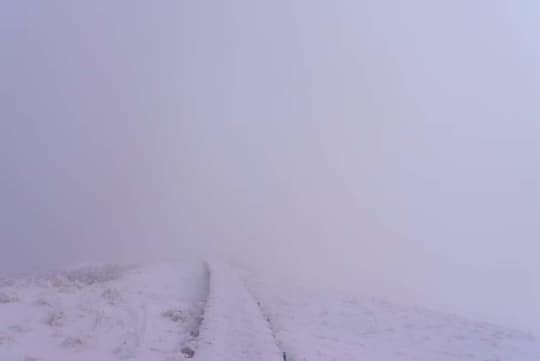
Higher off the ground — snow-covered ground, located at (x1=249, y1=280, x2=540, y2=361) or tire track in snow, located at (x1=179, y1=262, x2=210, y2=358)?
snow-covered ground, located at (x1=249, y1=280, x2=540, y2=361)

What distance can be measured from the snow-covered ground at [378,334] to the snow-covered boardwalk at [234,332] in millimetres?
382

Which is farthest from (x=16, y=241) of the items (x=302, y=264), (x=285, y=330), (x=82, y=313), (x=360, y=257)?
(x=285, y=330)

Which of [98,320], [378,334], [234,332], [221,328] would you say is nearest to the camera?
[234,332]

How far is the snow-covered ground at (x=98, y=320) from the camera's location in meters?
6.89

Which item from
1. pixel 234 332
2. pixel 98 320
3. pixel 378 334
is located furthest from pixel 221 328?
pixel 378 334

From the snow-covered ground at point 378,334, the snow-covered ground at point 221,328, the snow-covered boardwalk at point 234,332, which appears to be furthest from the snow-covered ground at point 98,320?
the snow-covered ground at point 378,334

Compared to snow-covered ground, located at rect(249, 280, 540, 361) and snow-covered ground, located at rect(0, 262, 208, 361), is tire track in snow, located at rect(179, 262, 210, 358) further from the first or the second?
snow-covered ground, located at rect(249, 280, 540, 361)

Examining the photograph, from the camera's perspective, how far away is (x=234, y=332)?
7.86 metres

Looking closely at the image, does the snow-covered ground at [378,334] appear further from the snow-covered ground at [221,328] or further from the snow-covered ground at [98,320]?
the snow-covered ground at [98,320]

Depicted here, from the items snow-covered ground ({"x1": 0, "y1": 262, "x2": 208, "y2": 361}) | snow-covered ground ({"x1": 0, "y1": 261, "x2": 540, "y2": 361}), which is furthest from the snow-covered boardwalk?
snow-covered ground ({"x1": 0, "y1": 262, "x2": 208, "y2": 361})

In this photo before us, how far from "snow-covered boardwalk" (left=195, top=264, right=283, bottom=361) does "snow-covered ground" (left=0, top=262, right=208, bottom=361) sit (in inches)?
12.1

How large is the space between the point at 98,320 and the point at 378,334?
16.2ft

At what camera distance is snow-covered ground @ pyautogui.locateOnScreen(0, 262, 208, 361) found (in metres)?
6.89

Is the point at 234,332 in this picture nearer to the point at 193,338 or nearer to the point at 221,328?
the point at 221,328
